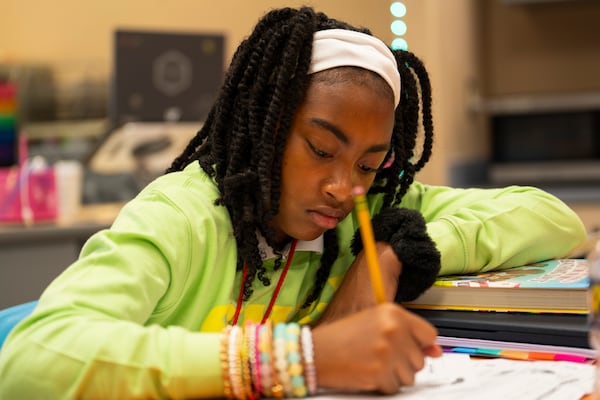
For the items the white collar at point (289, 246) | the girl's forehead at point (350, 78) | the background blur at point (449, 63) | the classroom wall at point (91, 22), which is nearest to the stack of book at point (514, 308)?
the white collar at point (289, 246)

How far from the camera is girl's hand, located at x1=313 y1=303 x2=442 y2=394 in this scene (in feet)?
2.51

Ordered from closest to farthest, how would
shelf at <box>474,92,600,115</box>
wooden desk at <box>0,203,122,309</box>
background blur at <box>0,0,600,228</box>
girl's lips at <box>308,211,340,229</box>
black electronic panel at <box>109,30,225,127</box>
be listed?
girl's lips at <box>308,211,340,229</box>, wooden desk at <box>0,203,122,309</box>, black electronic panel at <box>109,30,225,127</box>, background blur at <box>0,0,600,228</box>, shelf at <box>474,92,600,115</box>

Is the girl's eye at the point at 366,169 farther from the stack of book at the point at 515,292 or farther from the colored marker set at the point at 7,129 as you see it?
the colored marker set at the point at 7,129

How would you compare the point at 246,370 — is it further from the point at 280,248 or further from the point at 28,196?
the point at 28,196

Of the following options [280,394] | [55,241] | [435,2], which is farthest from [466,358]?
[435,2]

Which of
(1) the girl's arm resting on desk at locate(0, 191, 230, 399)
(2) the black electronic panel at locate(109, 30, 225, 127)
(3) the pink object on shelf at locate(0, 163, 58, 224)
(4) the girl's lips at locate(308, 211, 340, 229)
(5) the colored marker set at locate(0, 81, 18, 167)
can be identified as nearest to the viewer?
(1) the girl's arm resting on desk at locate(0, 191, 230, 399)

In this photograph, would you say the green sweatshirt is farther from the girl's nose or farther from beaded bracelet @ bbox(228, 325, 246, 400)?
the girl's nose

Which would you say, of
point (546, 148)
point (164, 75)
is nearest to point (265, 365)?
point (164, 75)

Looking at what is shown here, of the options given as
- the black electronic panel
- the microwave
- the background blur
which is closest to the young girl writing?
the black electronic panel

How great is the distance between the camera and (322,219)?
103 cm

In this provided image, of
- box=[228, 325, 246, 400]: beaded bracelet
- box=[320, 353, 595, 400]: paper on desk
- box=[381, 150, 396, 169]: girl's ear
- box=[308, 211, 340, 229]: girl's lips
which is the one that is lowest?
box=[320, 353, 595, 400]: paper on desk

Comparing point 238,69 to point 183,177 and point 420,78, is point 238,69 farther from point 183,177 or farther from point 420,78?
point 420,78

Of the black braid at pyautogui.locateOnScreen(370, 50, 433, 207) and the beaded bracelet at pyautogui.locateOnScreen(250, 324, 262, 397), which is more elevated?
the black braid at pyautogui.locateOnScreen(370, 50, 433, 207)

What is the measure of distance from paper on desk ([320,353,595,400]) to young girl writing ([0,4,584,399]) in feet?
0.13
